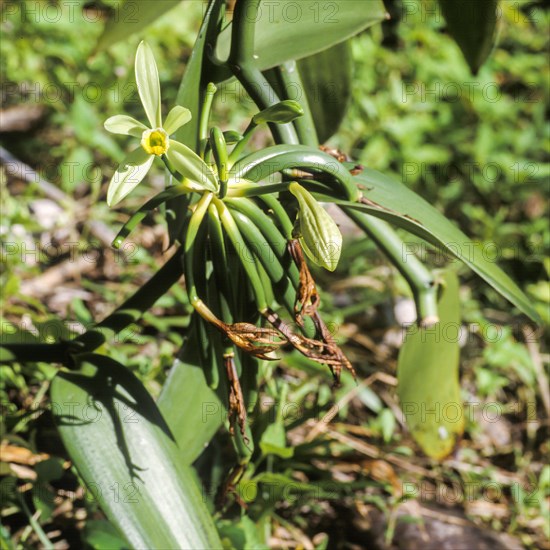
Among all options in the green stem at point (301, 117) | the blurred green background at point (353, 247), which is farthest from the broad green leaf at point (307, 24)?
the blurred green background at point (353, 247)

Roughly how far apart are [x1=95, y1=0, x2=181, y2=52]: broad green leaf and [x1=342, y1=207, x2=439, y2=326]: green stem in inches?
12.7

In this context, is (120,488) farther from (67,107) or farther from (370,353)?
(67,107)

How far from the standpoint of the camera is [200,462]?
1.17 m

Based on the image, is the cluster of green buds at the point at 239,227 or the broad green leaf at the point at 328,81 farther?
the broad green leaf at the point at 328,81

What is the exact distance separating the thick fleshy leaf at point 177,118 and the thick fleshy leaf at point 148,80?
15 millimetres

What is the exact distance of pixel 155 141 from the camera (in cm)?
65

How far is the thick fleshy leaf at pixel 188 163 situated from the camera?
0.64 meters

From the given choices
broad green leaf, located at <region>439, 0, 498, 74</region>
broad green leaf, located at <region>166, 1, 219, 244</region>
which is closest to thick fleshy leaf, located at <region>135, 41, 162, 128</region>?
broad green leaf, located at <region>166, 1, 219, 244</region>

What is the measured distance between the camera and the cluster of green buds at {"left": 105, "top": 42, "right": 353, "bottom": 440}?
2.12 feet

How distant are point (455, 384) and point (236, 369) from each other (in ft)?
1.29

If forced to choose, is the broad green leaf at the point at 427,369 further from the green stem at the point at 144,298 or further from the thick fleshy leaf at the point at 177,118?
the thick fleshy leaf at the point at 177,118

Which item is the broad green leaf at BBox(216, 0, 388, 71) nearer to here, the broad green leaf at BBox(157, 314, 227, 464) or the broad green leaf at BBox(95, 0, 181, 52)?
the broad green leaf at BBox(95, 0, 181, 52)

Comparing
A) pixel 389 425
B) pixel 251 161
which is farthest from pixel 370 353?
pixel 251 161

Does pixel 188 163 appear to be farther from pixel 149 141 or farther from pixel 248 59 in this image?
pixel 248 59
